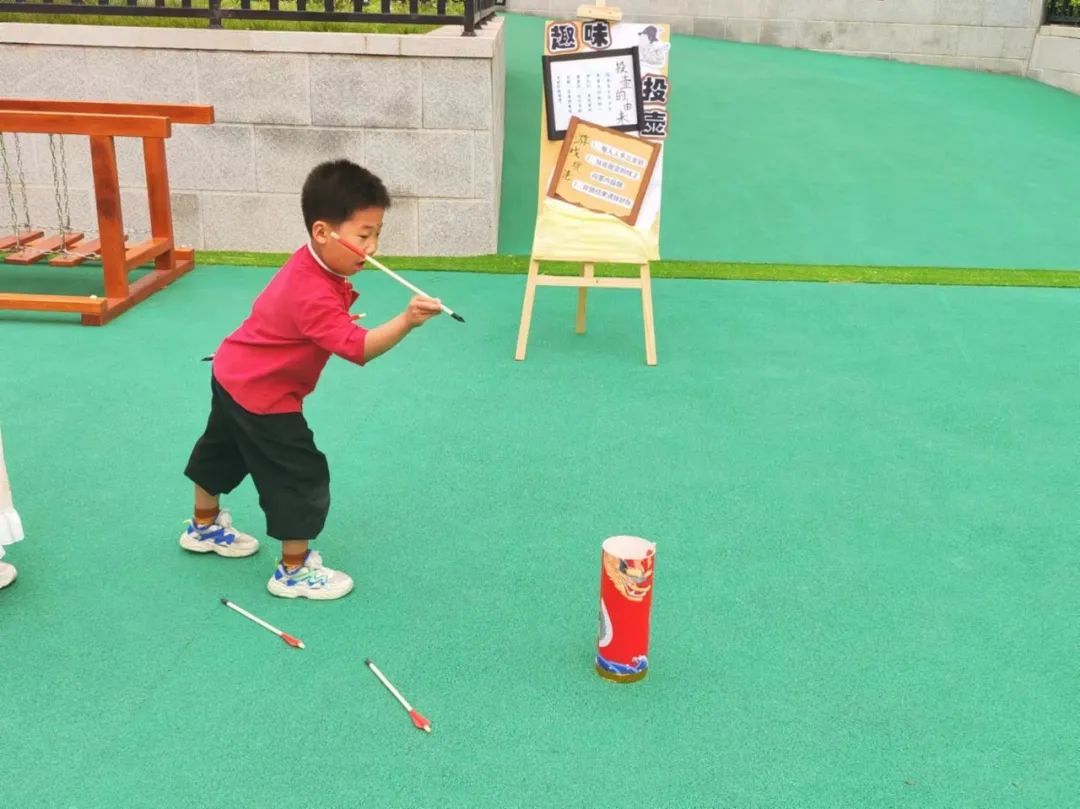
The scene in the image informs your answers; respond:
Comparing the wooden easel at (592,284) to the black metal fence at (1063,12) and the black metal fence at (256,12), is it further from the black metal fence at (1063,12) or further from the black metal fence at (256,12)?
the black metal fence at (1063,12)

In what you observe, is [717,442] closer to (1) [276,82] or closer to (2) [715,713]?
(2) [715,713]

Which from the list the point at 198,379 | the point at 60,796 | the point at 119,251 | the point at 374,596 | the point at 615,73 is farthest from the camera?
the point at 119,251

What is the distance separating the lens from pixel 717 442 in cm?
424

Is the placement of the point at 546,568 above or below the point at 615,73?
below

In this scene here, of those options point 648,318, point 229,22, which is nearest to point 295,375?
point 648,318

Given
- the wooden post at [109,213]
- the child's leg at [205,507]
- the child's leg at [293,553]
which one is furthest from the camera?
the wooden post at [109,213]

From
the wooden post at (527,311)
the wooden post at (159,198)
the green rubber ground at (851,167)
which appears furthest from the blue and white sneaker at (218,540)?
the green rubber ground at (851,167)

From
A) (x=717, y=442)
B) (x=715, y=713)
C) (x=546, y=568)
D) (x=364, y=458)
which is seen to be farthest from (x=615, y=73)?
(x=715, y=713)

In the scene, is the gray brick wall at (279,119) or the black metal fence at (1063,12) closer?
the gray brick wall at (279,119)

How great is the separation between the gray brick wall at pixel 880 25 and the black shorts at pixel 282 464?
34.7ft

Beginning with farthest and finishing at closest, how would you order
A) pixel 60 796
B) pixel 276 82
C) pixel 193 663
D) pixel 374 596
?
pixel 276 82
pixel 374 596
pixel 193 663
pixel 60 796

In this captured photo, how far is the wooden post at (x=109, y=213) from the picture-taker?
5559 mm

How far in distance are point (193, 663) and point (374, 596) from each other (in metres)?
0.54

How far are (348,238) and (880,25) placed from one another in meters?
10.7
